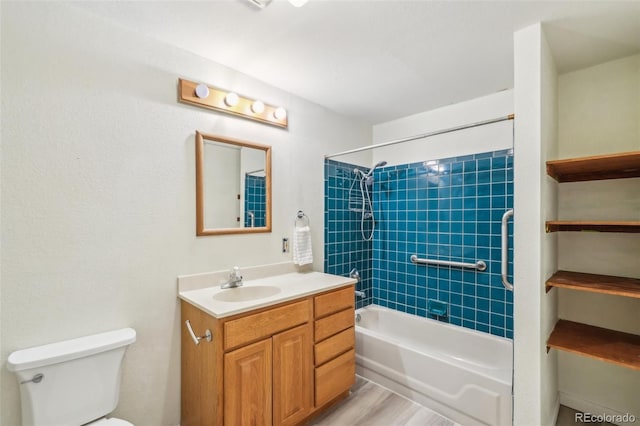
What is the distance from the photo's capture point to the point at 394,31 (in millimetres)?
1631

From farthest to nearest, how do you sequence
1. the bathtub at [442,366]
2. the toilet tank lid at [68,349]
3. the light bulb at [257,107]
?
the light bulb at [257,107] → the bathtub at [442,366] → the toilet tank lid at [68,349]

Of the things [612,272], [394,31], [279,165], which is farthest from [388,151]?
[612,272]

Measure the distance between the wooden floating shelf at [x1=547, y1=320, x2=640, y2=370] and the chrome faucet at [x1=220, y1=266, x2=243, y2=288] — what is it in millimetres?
1932

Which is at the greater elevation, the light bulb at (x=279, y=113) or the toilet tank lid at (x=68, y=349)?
the light bulb at (x=279, y=113)

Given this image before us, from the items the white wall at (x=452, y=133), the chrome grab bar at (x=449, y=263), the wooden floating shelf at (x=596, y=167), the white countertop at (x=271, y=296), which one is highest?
the white wall at (x=452, y=133)

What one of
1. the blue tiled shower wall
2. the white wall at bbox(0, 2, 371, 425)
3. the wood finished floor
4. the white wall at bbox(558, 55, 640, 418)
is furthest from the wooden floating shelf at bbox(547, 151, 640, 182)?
the white wall at bbox(0, 2, 371, 425)

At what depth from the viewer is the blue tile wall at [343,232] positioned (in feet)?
9.10

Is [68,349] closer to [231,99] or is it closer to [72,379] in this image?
[72,379]

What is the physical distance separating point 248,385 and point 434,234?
206 centimetres

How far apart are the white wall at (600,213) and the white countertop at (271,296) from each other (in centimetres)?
162

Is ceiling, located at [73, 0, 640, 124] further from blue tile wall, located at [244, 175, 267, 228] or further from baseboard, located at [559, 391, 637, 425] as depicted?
baseboard, located at [559, 391, 637, 425]

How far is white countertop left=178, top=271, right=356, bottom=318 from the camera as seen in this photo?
1521 mm

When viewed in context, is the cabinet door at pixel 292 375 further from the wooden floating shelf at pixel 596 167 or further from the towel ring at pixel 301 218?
the wooden floating shelf at pixel 596 167

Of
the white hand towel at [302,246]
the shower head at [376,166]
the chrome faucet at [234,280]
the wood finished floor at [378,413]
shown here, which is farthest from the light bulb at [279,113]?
the wood finished floor at [378,413]
